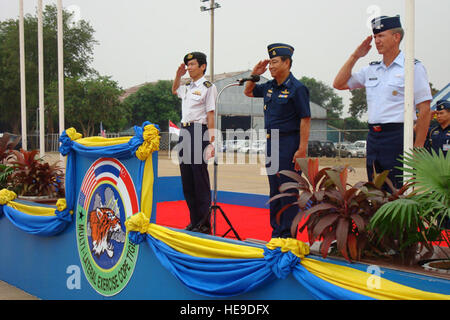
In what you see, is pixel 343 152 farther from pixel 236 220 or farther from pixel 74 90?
pixel 236 220

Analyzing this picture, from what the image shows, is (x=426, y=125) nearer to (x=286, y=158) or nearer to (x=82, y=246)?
(x=286, y=158)

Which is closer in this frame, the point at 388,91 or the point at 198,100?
the point at 388,91

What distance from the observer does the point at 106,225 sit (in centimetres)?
297

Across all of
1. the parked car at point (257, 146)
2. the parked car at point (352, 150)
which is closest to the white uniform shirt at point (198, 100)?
the parked car at point (352, 150)

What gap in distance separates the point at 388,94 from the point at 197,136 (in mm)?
1425

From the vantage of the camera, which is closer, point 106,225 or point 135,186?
point 135,186

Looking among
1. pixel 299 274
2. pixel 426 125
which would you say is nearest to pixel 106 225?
pixel 299 274

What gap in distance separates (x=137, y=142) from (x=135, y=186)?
27 cm

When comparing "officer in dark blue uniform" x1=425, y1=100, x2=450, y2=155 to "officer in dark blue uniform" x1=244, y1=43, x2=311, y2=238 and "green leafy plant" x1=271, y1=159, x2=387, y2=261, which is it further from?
"green leafy plant" x1=271, y1=159, x2=387, y2=261

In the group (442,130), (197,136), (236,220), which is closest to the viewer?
(197,136)

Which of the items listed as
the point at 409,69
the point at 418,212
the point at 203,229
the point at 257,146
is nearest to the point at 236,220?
the point at 203,229

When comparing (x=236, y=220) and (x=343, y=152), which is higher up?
(x=343, y=152)

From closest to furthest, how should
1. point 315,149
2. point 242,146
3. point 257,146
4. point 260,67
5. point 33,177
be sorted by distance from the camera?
point 260,67, point 33,177, point 315,149, point 257,146, point 242,146

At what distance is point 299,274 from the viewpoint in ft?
5.98
